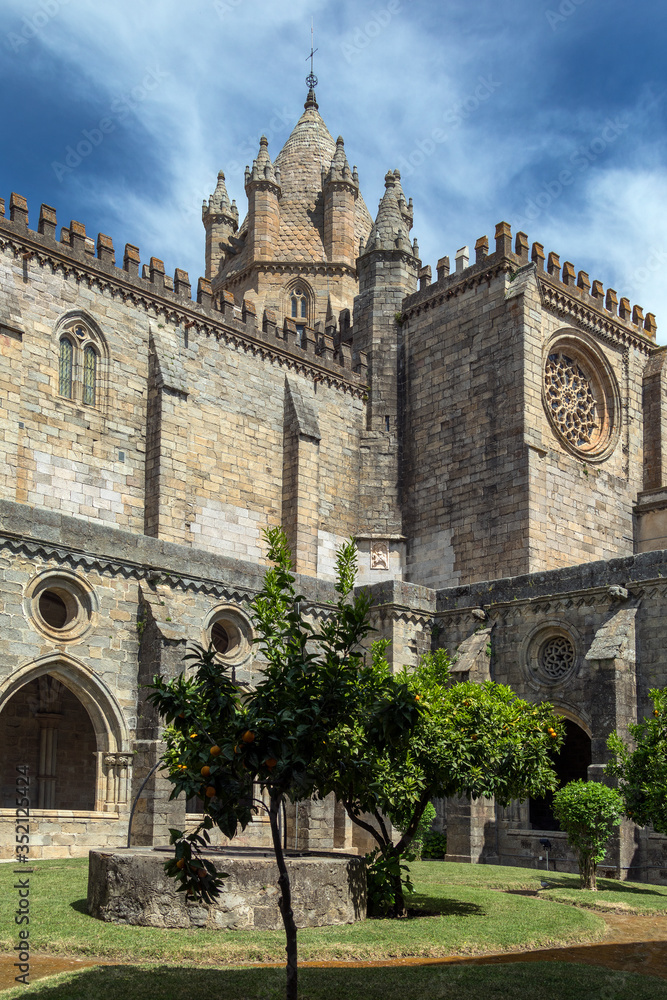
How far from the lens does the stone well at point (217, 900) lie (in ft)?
36.6

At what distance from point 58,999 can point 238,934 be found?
3118 millimetres

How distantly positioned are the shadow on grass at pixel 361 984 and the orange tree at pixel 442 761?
245 centimetres

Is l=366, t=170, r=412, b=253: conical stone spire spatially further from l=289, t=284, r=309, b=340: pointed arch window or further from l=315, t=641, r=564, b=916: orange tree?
l=315, t=641, r=564, b=916: orange tree

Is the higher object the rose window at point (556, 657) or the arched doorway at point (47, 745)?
the rose window at point (556, 657)

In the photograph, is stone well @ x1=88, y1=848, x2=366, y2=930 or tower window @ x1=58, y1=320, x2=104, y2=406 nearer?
stone well @ x1=88, y1=848, x2=366, y2=930

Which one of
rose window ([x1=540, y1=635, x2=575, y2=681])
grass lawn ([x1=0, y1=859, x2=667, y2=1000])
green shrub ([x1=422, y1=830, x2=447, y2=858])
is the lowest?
green shrub ([x1=422, y1=830, x2=447, y2=858])

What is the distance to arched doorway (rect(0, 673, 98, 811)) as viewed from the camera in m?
22.5

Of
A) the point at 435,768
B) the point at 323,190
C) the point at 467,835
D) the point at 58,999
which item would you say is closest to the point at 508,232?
the point at 323,190

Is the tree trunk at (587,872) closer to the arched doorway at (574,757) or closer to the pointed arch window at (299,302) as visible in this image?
the arched doorway at (574,757)

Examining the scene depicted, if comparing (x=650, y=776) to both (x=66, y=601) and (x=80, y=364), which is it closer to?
(x=66, y=601)

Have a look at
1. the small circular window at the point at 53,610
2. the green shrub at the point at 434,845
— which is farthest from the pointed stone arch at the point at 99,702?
the green shrub at the point at 434,845

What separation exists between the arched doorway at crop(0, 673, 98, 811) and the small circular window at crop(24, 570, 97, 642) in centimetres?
442

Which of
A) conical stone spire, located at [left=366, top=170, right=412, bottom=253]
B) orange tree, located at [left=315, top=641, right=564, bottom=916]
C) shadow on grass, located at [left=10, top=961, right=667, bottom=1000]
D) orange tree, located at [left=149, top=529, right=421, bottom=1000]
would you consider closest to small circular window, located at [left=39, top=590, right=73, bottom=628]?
orange tree, located at [left=315, top=641, right=564, bottom=916]

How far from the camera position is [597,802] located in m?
17.4
